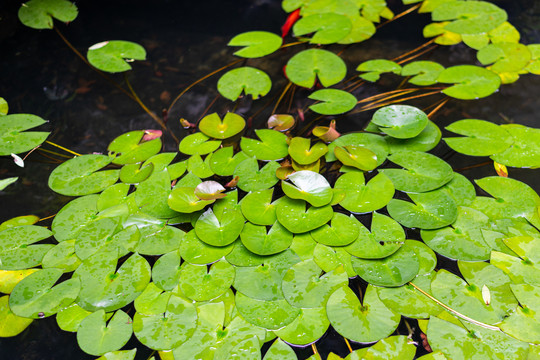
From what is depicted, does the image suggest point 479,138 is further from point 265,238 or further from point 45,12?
point 45,12

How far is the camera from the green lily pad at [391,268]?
1241 mm

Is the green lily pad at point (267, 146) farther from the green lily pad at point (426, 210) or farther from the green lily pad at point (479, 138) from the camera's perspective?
the green lily pad at point (479, 138)

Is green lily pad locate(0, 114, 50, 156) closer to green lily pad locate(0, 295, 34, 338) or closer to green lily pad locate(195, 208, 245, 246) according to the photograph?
green lily pad locate(0, 295, 34, 338)

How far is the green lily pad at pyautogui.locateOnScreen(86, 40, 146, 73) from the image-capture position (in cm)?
202

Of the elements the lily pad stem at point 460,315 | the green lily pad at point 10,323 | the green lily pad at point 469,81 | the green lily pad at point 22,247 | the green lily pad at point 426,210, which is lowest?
the lily pad stem at point 460,315

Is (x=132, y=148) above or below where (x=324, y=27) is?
below

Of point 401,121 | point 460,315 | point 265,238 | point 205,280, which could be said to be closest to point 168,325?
point 205,280

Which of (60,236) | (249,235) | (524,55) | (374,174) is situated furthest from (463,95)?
(60,236)

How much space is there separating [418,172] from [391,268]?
1.37 ft

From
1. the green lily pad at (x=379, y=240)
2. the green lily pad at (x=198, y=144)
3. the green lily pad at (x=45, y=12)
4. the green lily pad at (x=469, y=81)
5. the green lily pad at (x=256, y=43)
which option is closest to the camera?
the green lily pad at (x=379, y=240)

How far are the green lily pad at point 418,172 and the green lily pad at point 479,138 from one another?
16 cm

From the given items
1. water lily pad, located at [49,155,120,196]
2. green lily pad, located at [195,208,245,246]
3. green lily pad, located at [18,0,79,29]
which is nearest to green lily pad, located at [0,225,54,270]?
water lily pad, located at [49,155,120,196]

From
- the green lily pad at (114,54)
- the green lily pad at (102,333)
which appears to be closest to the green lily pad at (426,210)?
the green lily pad at (102,333)

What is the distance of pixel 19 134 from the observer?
1766 mm
